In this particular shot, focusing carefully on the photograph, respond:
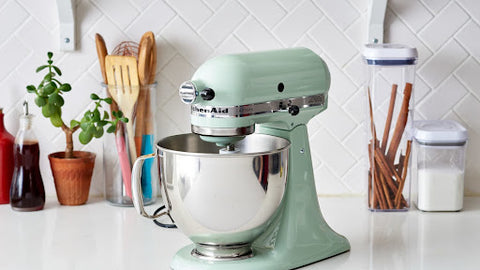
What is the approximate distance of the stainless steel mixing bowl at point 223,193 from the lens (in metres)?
1.34

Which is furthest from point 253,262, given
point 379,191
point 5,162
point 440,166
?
point 5,162

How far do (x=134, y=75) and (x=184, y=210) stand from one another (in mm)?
562

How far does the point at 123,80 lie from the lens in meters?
1.85

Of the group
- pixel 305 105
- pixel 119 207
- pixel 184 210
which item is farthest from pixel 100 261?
pixel 305 105

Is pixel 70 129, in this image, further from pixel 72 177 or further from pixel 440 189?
pixel 440 189

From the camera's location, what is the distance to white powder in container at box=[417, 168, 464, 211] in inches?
71.3

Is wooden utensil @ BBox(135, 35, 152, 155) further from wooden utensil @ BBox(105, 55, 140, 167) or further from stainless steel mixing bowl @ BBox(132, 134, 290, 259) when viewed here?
stainless steel mixing bowl @ BBox(132, 134, 290, 259)

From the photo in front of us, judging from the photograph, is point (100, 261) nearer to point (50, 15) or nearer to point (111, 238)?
point (111, 238)

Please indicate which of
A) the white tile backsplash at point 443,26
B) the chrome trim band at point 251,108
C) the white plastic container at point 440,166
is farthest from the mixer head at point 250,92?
the white tile backsplash at point 443,26

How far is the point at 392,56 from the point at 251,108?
1.75 feet

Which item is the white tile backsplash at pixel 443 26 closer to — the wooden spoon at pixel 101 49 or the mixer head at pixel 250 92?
the mixer head at pixel 250 92

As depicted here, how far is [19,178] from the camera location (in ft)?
5.98

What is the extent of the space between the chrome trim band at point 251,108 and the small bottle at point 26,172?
60 centimetres

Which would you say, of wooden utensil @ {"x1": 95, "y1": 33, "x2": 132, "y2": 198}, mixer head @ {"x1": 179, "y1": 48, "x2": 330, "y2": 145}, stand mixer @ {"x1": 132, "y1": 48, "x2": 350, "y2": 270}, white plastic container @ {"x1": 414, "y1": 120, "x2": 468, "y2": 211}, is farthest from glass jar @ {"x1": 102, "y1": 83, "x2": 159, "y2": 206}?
white plastic container @ {"x1": 414, "y1": 120, "x2": 468, "y2": 211}
